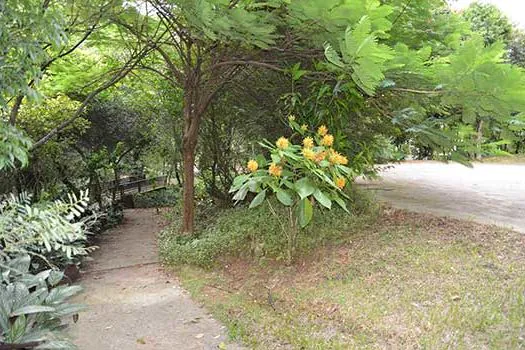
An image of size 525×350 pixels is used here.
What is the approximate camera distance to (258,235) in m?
4.80

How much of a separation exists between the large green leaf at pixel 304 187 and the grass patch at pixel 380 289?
88 centimetres

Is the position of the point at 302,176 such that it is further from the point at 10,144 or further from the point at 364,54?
the point at 10,144

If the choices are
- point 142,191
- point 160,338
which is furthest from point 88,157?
point 160,338

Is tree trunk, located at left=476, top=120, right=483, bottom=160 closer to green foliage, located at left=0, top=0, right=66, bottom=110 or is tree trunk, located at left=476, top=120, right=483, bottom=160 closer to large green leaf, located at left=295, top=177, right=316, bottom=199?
large green leaf, located at left=295, top=177, right=316, bottom=199

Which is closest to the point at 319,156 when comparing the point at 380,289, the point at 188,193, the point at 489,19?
the point at 380,289

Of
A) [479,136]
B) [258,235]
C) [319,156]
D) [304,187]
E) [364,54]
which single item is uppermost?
[364,54]

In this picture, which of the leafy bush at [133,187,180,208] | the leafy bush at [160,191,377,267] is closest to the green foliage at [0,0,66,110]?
the leafy bush at [160,191,377,267]

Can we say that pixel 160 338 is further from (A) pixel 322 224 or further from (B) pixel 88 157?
(B) pixel 88 157

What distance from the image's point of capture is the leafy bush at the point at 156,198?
11078 mm

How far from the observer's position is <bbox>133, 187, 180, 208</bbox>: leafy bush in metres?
11.1

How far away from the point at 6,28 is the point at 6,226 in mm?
1030

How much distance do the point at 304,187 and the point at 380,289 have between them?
1.02 m

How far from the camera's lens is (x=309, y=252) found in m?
4.39

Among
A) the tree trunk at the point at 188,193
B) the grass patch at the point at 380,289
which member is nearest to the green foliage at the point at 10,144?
the grass patch at the point at 380,289
